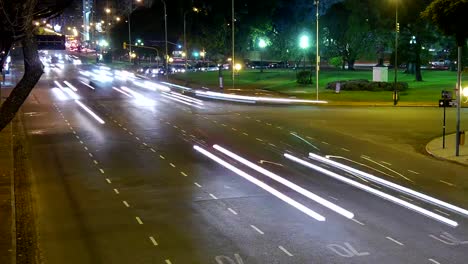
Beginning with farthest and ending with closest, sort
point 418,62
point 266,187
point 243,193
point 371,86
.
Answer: point 418,62
point 371,86
point 266,187
point 243,193

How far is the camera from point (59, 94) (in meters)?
61.9

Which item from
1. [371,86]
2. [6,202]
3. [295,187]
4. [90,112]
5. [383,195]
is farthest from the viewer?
[371,86]

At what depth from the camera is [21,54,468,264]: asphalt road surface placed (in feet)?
44.9

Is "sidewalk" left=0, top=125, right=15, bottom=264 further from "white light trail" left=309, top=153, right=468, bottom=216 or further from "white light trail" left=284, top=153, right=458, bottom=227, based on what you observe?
"white light trail" left=309, top=153, right=468, bottom=216

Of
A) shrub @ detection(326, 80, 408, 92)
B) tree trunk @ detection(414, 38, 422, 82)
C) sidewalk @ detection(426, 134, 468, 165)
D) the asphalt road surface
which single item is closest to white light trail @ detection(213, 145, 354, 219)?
the asphalt road surface

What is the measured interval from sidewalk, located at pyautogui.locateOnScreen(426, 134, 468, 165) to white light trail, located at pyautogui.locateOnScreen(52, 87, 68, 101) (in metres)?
36.1

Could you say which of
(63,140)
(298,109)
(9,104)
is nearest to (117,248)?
(9,104)

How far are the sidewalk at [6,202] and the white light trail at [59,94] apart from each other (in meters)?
28.4

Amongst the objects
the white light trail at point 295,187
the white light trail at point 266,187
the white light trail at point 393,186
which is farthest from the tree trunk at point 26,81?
the white light trail at point 393,186

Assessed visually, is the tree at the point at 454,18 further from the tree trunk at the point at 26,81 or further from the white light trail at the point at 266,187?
the tree trunk at the point at 26,81

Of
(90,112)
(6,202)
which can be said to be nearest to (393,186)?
(6,202)

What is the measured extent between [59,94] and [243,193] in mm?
46264

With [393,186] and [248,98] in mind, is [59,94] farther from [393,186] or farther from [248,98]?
[393,186]

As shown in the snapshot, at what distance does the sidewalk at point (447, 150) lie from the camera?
2558 cm
